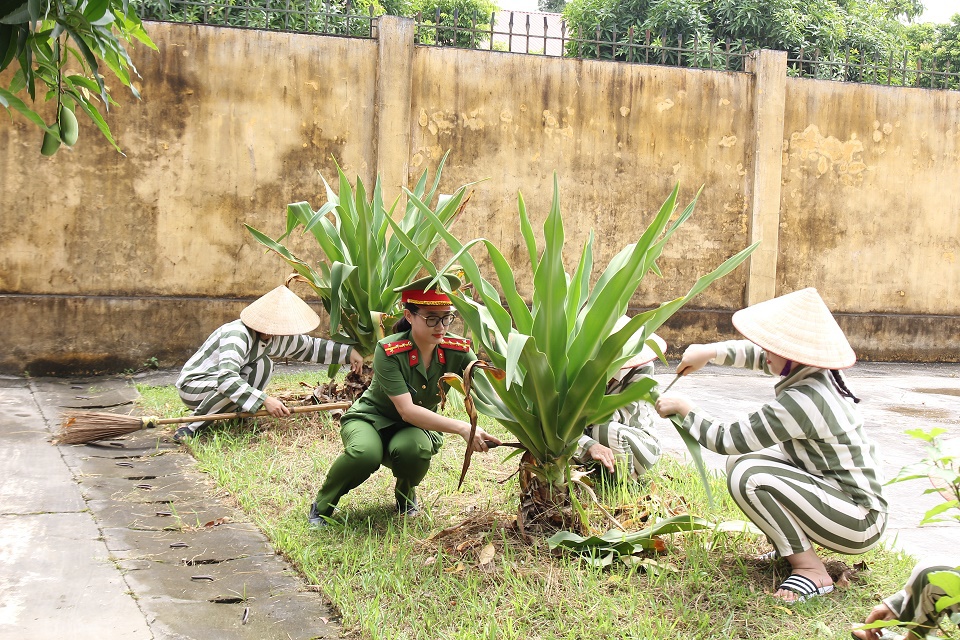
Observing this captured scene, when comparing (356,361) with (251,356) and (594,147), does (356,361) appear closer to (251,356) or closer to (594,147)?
(251,356)

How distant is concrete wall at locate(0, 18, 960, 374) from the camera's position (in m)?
7.55

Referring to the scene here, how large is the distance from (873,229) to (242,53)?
6638 millimetres

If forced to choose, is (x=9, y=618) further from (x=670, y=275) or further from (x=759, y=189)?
(x=759, y=189)

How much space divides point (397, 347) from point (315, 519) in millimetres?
824

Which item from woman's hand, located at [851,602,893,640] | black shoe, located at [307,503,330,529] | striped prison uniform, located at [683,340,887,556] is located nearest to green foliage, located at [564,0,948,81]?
black shoe, located at [307,503,330,529]

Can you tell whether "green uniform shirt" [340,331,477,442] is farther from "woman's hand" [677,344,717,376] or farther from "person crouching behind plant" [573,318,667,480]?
"woman's hand" [677,344,717,376]

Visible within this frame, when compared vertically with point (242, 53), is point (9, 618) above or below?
below

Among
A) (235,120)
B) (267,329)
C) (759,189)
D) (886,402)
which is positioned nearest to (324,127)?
(235,120)

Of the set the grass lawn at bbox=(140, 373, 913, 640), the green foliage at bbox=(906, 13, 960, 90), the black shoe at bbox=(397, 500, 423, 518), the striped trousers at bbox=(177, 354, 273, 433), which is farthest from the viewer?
the green foliage at bbox=(906, 13, 960, 90)

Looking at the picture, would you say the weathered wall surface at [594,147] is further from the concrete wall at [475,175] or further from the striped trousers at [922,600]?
the striped trousers at [922,600]

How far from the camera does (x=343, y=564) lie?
338 cm

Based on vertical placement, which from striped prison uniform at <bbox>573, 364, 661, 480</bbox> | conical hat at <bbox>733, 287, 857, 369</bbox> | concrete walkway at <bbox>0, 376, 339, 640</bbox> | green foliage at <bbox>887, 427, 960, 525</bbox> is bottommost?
concrete walkway at <bbox>0, 376, 339, 640</bbox>

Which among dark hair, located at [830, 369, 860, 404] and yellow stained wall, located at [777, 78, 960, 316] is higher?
yellow stained wall, located at [777, 78, 960, 316]

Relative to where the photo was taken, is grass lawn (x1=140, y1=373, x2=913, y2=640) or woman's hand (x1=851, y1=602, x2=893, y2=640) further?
grass lawn (x1=140, y1=373, x2=913, y2=640)
